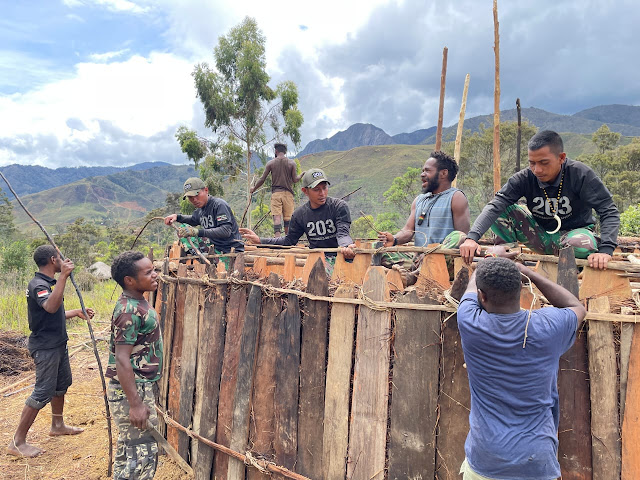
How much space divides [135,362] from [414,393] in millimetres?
1868

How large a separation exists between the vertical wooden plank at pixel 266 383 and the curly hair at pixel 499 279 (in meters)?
1.45

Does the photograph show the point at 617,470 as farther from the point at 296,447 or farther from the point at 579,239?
the point at 296,447

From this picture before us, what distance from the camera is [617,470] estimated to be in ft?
6.29

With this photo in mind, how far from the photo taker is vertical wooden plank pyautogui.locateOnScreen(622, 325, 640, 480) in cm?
189

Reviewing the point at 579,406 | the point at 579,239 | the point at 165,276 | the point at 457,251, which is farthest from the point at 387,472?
the point at 165,276

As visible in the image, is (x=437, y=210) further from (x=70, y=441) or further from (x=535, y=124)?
(x=535, y=124)

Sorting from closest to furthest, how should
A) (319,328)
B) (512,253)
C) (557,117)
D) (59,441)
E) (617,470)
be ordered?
(617,470)
(512,253)
(319,328)
(59,441)
(557,117)

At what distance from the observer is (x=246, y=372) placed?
2883 millimetres

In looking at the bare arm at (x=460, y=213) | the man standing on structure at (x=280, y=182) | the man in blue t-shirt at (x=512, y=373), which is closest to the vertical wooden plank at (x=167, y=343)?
the bare arm at (x=460, y=213)

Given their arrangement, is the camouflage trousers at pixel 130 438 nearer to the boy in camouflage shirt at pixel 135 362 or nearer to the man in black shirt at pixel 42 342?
the boy in camouflage shirt at pixel 135 362

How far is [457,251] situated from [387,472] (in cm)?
128

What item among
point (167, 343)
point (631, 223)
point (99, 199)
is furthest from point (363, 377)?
point (99, 199)

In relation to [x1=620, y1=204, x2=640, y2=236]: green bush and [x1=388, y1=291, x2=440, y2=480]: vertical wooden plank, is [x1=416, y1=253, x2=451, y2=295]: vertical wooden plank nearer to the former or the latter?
[x1=388, y1=291, x2=440, y2=480]: vertical wooden plank

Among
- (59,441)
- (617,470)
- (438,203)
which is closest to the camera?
(617,470)
